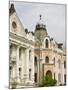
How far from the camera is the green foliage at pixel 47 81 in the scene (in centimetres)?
276

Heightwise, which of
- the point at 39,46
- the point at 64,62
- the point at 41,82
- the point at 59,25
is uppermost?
the point at 59,25

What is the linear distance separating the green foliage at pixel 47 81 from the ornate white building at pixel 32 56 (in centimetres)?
4

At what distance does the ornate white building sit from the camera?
266 cm

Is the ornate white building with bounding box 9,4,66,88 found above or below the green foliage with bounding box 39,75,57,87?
above

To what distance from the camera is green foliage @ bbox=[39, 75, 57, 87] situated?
2764 millimetres

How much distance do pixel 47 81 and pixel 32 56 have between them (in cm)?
34

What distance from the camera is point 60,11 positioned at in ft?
9.36

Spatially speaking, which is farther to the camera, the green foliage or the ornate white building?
the green foliage

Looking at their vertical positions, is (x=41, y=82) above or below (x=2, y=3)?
below

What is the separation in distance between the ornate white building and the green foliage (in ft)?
0.14

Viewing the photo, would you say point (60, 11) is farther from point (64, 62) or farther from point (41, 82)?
point (41, 82)

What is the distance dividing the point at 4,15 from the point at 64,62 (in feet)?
2.92

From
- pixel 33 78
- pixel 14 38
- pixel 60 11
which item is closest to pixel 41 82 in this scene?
pixel 33 78

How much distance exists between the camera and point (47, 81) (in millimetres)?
2785
